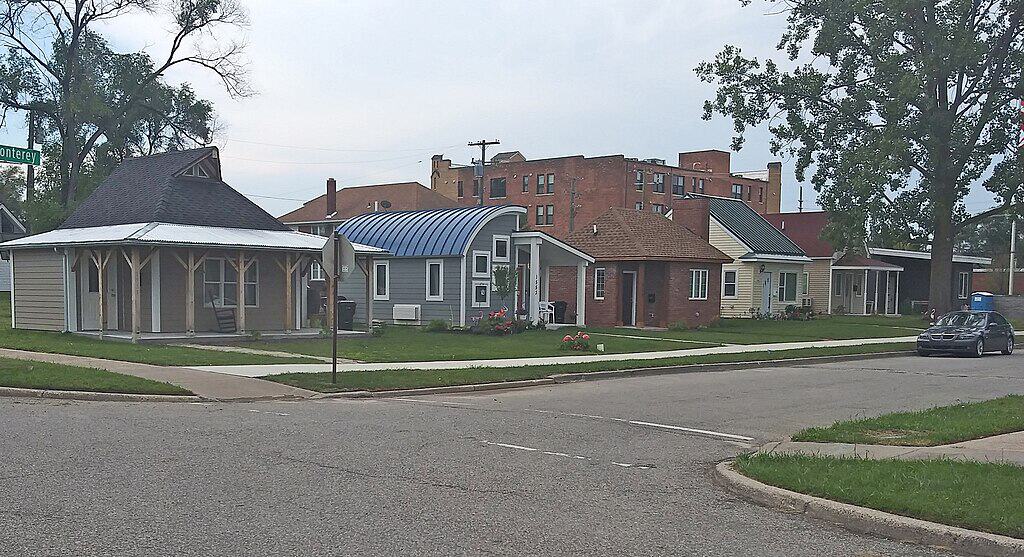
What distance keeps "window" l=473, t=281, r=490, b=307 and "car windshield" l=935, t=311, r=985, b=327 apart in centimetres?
1438

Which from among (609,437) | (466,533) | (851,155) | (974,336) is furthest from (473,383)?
(851,155)

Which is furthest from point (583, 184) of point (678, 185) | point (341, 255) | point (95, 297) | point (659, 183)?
point (341, 255)

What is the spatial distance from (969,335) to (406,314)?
17711 millimetres

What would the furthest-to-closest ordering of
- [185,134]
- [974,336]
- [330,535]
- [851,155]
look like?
[185,134] < [851,155] < [974,336] < [330,535]

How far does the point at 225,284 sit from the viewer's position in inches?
1121

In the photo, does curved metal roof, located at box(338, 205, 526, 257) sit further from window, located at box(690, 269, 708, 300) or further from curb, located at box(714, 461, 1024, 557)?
curb, located at box(714, 461, 1024, 557)

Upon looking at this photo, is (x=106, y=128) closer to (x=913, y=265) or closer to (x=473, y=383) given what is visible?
(x=473, y=383)

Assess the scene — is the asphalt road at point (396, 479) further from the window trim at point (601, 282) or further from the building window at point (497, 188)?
the building window at point (497, 188)

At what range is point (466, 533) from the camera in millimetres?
7348

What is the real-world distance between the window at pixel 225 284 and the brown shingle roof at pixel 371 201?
4856 cm

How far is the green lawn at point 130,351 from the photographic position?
65.8 ft

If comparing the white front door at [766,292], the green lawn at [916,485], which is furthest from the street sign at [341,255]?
the white front door at [766,292]

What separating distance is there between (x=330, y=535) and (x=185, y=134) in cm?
4470

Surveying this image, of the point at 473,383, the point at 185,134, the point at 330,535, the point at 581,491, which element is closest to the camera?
the point at 330,535
